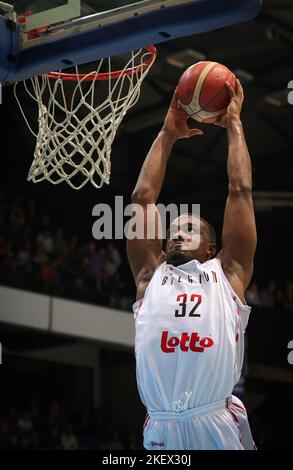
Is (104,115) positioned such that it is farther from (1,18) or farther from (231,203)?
(231,203)

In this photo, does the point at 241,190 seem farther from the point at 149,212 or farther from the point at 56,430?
the point at 56,430

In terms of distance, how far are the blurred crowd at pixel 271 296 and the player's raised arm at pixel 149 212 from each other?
32.1 feet

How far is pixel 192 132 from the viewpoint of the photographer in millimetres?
4492

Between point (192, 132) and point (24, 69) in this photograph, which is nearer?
point (192, 132)

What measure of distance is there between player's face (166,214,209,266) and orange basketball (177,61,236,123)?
0.55 m

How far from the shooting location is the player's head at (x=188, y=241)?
404 centimetres

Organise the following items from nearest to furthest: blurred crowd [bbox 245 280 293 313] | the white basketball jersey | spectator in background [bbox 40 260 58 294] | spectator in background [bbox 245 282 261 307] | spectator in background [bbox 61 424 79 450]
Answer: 1. the white basketball jersey
2. spectator in background [bbox 61 424 79 450]
3. spectator in background [bbox 40 260 58 294]
4. spectator in background [bbox 245 282 261 307]
5. blurred crowd [bbox 245 280 293 313]

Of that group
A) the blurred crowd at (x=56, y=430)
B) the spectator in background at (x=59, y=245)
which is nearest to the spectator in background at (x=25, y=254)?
the spectator in background at (x=59, y=245)

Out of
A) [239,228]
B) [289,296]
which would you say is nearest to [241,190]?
[239,228]

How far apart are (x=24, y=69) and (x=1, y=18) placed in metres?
0.31

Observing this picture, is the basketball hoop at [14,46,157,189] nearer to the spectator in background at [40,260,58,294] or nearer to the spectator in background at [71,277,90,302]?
the spectator in background at [40,260,58,294]

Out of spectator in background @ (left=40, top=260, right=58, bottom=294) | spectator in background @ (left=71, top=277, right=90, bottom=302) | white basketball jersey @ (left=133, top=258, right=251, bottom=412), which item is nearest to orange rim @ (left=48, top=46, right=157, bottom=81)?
white basketball jersey @ (left=133, top=258, right=251, bottom=412)

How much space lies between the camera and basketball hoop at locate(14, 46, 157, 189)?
515 centimetres

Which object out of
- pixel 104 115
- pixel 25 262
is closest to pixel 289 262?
pixel 25 262
